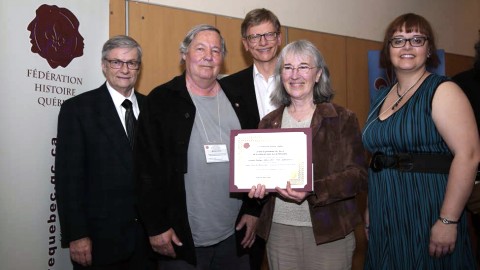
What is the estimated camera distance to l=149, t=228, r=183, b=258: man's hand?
208 cm

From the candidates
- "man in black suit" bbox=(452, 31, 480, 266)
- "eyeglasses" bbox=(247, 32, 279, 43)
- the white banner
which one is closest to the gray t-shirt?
"eyeglasses" bbox=(247, 32, 279, 43)

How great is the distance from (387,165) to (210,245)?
1.02 m

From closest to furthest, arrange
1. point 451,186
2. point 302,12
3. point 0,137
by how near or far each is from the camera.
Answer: point 451,186, point 0,137, point 302,12

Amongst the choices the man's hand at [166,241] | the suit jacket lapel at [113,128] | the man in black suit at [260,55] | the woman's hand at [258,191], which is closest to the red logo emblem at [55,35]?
the suit jacket lapel at [113,128]

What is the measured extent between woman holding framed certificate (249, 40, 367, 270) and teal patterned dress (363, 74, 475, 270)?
16cm

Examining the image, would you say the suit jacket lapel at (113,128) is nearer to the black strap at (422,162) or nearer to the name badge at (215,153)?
the name badge at (215,153)

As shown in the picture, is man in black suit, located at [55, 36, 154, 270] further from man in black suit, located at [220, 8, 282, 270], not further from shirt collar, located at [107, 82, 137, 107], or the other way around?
man in black suit, located at [220, 8, 282, 270]

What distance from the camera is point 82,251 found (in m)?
→ 2.36

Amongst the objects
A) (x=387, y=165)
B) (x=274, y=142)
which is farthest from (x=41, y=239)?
(x=387, y=165)

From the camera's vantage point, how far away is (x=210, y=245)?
218cm

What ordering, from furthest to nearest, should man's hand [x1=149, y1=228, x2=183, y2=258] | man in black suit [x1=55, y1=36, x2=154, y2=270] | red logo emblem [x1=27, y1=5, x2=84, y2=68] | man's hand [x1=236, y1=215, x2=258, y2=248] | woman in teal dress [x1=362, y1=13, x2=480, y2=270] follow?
red logo emblem [x1=27, y1=5, x2=84, y2=68] → man in black suit [x1=55, y1=36, x2=154, y2=270] → man's hand [x1=236, y1=215, x2=258, y2=248] → man's hand [x1=149, y1=228, x2=183, y2=258] → woman in teal dress [x1=362, y1=13, x2=480, y2=270]

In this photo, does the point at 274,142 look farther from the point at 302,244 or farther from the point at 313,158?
the point at 302,244

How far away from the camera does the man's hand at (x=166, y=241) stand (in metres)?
2.08

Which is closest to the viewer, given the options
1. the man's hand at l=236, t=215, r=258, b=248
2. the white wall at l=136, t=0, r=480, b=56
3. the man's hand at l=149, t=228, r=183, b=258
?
the man's hand at l=149, t=228, r=183, b=258
